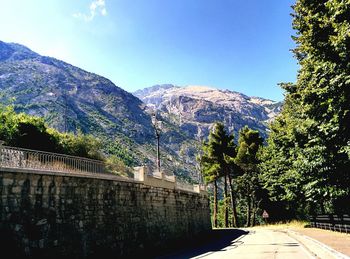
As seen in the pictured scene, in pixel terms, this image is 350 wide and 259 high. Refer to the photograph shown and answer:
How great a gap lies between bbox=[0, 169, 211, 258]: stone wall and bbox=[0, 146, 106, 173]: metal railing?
586 millimetres

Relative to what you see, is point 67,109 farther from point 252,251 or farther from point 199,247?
point 252,251

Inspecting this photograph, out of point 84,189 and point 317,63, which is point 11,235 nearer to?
point 84,189

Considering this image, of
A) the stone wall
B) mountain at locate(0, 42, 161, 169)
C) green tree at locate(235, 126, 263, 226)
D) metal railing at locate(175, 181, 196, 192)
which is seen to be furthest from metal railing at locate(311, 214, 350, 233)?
mountain at locate(0, 42, 161, 169)

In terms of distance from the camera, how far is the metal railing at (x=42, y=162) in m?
12.6

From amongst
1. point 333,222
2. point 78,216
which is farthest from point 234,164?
point 78,216

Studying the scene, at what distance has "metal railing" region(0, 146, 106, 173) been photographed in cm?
1255

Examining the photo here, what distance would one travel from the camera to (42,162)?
13.9 meters

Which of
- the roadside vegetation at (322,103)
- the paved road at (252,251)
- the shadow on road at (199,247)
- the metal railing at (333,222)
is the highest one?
the roadside vegetation at (322,103)

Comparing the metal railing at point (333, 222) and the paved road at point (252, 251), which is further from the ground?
the metal railing at point (333, 222)

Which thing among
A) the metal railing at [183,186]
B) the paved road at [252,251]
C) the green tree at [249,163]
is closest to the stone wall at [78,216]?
the paved road at [252,251]

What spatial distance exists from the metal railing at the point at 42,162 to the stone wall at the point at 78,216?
0.59 m

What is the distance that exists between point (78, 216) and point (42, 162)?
9.25 feet

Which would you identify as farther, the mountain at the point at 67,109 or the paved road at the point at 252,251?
Answer: the mountain at the point at 67,109

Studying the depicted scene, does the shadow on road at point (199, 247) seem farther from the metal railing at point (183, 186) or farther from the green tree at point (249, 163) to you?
the green tree at point (249, 163)
